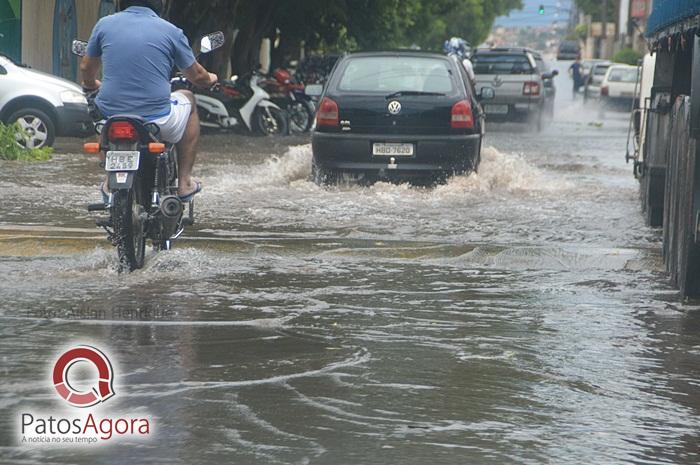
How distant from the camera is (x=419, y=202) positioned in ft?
46.9

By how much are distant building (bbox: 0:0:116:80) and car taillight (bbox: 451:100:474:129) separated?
41.6ft

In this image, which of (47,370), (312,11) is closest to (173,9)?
(312,11)

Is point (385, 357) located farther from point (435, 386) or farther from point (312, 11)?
point (312, 11)

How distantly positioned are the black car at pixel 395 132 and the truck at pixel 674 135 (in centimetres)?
179

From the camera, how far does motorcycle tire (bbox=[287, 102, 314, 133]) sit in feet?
95.3

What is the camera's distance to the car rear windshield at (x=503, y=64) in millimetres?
34562

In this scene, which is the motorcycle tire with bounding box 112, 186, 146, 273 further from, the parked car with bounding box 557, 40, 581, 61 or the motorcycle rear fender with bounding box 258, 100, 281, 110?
the parked car with bounding box 557, 40, 581, 61

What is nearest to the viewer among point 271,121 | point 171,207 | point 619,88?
point 171,207

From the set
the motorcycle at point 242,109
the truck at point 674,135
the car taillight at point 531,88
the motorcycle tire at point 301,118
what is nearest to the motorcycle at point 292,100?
the motorcycle tire at point 301,118

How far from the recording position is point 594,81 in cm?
5541

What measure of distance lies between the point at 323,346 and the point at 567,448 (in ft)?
6.68

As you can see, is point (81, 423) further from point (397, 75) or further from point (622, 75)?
point (622, 75)

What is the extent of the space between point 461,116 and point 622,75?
105 ft

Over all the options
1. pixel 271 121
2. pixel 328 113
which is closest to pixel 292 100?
pixel 271 121
